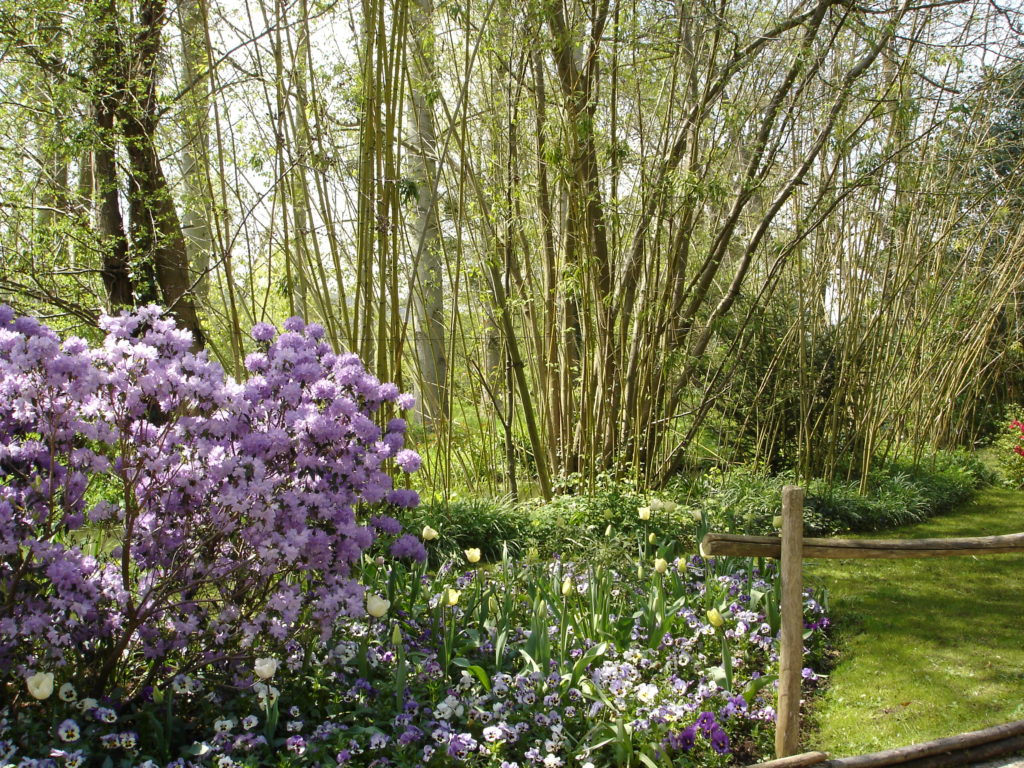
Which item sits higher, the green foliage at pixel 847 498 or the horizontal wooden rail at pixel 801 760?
the green foliage at pixel 847 498

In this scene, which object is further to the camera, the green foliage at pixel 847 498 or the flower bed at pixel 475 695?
the green foliage at pixel 847 498

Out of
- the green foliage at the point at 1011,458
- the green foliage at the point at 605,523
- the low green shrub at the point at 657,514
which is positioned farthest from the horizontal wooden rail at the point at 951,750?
the green foliage at the point at 1011,458

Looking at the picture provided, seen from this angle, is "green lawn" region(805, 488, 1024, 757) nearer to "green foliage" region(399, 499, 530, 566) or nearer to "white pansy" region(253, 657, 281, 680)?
"green foliage" region(399, 499, 530, 566)

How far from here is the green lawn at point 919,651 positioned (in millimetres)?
2406

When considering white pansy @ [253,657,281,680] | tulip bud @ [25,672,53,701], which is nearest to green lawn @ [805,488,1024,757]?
white pansy @ [253,657,281,680]

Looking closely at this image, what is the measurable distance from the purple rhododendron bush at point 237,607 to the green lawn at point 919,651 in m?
0.41

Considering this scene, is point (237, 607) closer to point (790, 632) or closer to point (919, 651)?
point (790, 632)

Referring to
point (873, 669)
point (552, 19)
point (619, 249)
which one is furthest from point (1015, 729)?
point (552, 19)

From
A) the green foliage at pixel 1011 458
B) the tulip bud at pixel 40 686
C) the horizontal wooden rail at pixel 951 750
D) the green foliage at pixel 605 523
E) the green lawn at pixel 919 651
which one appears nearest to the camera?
the tulip bud at pixel 40 686

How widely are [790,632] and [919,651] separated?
1.24 m

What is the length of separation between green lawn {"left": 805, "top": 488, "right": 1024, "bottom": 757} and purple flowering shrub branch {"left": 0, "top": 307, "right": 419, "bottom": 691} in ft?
4.84

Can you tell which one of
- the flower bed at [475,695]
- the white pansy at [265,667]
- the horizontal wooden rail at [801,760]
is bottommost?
the horizontal wooden rail at [801,760]

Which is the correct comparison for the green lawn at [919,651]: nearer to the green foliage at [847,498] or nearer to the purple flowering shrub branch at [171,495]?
the green foliage at [847,498]

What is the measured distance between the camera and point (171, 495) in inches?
71.9
